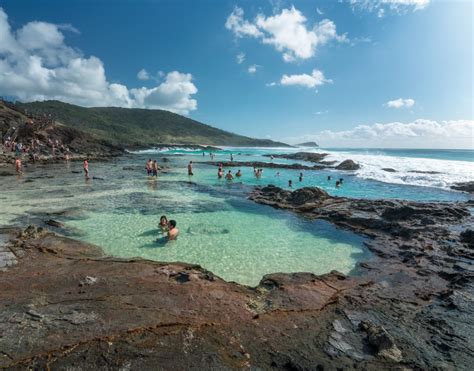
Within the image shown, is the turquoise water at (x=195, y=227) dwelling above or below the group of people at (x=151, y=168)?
below

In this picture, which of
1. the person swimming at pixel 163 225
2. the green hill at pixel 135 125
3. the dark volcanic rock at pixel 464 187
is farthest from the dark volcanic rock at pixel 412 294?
the green hill at pixel 135 125

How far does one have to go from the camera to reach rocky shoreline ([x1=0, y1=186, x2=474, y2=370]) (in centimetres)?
505

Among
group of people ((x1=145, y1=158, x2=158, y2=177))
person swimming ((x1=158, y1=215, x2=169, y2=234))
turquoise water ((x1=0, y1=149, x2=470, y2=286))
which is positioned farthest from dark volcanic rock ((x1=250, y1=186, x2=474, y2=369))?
group of people ((x1=145, y1=158, x2=158, y2=177))

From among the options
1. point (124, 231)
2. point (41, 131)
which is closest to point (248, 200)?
point (124, 231)

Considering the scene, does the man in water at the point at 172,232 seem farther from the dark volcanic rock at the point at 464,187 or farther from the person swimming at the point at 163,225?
the dark volcanic rock at the point at 464,187

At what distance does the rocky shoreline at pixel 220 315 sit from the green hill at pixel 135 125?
10775 cm

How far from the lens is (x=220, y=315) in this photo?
6340mm

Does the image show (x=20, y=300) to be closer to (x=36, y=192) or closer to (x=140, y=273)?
(x=140, y=273)

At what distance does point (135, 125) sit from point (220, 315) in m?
168

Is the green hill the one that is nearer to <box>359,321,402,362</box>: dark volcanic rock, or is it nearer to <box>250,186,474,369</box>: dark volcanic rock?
<box>250,186,474,369</box>: dark volcanic rock

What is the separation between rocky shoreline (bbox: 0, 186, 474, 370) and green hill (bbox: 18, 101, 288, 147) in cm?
10775

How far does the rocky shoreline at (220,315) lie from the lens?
199 inches

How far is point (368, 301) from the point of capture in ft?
24.8

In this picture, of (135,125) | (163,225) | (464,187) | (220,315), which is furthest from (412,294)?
(135,125)
